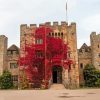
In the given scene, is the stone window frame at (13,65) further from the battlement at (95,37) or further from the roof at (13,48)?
the battlement at (95,37)

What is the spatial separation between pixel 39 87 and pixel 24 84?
317cm

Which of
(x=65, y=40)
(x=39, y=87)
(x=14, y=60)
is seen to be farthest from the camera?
(x=14, y=60)

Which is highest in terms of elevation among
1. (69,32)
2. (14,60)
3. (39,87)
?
(69,32)

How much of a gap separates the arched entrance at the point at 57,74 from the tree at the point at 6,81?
8211 mm

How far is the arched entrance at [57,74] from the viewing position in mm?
62562

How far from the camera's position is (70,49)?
6238 centimetres

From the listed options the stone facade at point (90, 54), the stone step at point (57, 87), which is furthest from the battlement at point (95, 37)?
the stone step at point (57, 87)

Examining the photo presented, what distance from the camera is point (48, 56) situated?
60.7 metres

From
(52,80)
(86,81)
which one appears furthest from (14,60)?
(86,81)

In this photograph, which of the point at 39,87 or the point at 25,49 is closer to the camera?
the point at 39,87

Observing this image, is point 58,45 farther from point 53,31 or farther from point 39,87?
point 39,87

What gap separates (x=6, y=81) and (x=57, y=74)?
9657mm

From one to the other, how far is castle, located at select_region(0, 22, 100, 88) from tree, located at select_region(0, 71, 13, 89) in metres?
1.66

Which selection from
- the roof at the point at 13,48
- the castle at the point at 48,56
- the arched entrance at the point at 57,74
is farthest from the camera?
the roof at the point at 13,48
